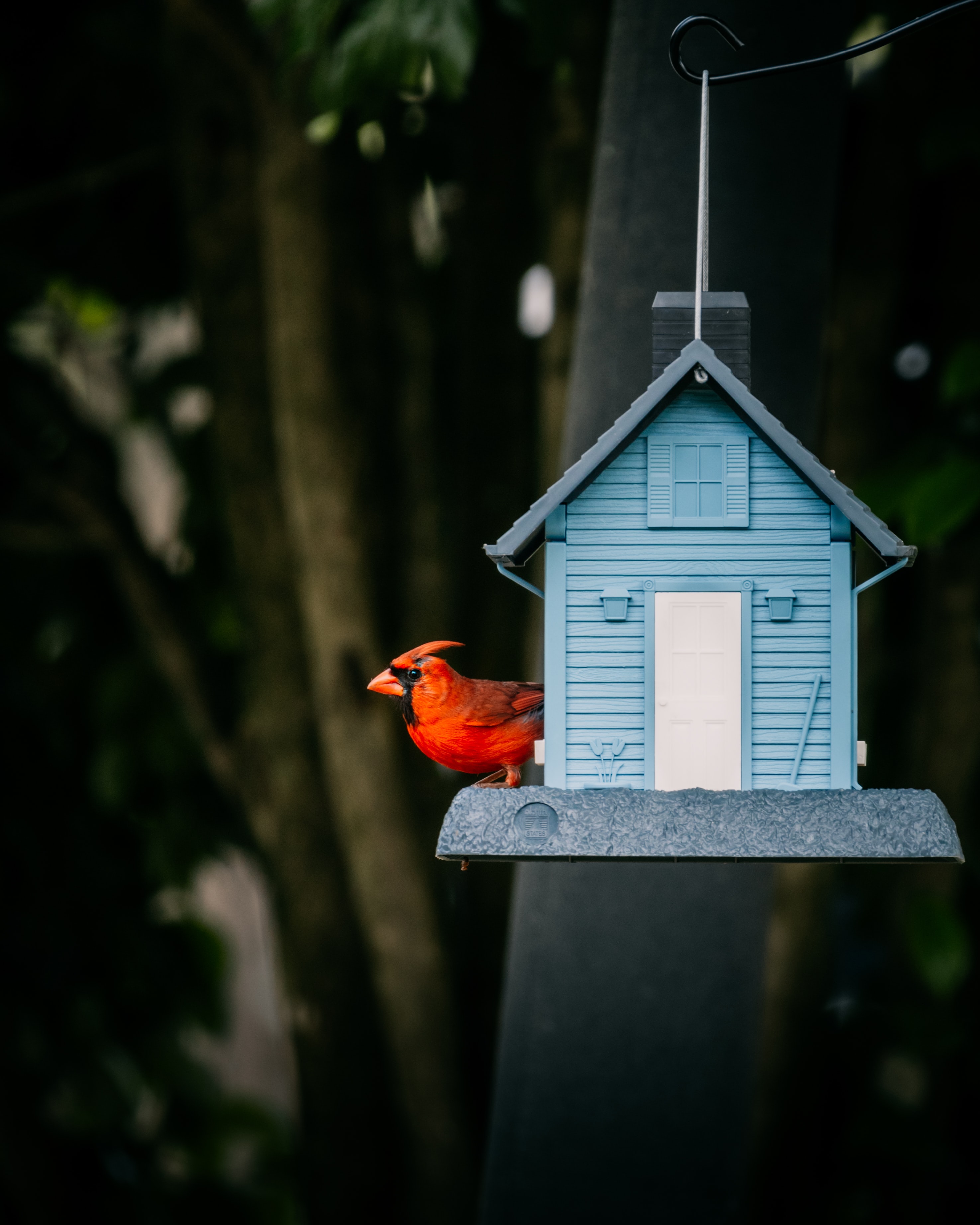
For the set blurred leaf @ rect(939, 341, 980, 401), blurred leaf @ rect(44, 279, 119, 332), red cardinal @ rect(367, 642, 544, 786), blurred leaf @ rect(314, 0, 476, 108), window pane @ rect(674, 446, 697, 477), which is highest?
blurred leaf @ rect(44, 279, 119, 332)

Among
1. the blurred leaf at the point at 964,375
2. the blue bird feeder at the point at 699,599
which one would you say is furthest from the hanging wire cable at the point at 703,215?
the blurred leaf at the point at 964,375

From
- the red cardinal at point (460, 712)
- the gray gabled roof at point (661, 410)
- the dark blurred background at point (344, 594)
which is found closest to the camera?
the gray gabled roof at point (661, 410)

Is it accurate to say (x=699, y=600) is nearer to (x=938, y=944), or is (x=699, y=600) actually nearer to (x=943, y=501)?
(x=943, y=501)

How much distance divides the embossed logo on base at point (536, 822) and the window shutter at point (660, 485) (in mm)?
403

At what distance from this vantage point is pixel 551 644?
166 centimetres

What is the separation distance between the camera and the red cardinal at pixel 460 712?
1746 mm

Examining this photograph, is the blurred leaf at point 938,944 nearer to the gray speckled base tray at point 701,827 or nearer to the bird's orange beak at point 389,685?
the gray speckled base tray at point 701,827

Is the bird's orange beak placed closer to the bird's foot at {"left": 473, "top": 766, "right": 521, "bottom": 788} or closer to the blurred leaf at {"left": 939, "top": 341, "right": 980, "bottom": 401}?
the bird's foot at {"left": 473, "top": 766, "right": 521, "bottom": 788}

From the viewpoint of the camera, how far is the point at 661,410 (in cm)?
168

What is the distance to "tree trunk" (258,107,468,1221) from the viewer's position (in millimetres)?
3791

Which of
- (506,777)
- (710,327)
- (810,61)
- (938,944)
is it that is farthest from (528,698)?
(938,944)

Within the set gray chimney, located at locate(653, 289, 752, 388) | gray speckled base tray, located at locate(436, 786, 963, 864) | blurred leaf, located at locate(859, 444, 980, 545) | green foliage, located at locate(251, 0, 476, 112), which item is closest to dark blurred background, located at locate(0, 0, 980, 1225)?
blurred leaf, located at locate(859, 444, 980, 545)

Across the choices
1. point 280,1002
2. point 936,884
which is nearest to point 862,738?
point 936,884

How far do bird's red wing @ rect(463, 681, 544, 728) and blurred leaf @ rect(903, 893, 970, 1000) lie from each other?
197 centimetres
